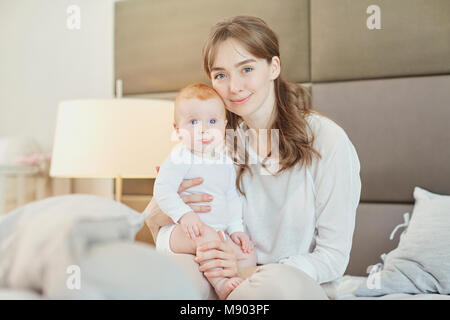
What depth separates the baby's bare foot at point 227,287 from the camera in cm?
58

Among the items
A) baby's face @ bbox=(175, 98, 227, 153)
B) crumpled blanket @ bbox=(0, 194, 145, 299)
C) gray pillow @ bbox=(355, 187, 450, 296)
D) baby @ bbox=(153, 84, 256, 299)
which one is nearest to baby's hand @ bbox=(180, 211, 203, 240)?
baby @ bbox=(153, 84, 256, 299)

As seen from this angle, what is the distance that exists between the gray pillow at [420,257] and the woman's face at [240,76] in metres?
0.38

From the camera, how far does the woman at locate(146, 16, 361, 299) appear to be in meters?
0.64

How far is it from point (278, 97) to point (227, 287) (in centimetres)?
35

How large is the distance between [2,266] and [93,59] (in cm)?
59

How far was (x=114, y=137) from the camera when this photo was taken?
0.95 m

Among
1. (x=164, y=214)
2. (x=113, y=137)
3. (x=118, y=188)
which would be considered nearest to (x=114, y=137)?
(x=113, y=137)

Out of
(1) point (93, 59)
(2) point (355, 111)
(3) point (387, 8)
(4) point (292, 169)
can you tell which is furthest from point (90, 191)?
(3) point (387, 8)

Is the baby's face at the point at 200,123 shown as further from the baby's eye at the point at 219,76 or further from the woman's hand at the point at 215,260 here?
the woman's hand at the point at 215,260

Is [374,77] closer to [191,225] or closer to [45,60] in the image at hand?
[191,225]

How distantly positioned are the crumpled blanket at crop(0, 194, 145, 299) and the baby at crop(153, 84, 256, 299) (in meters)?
0.23

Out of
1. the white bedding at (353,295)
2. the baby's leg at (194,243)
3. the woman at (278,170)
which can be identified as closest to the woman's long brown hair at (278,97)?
the woman at (278,170)

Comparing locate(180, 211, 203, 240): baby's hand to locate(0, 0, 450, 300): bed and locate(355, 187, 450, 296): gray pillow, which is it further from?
locate(355, 187, 450, 296): gray pillow

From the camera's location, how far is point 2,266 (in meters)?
0.37
